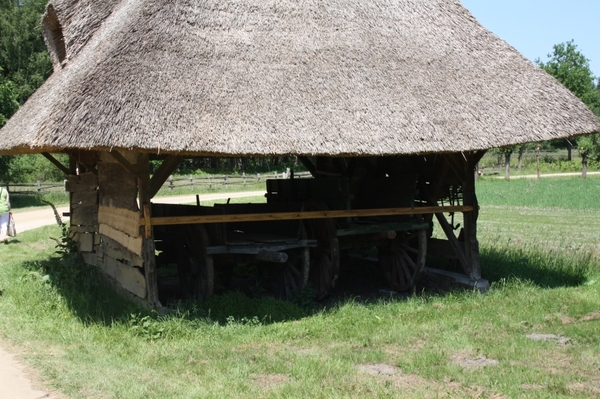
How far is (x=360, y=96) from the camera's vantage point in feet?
28.0

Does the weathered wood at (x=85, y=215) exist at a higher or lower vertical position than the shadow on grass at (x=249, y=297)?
higher

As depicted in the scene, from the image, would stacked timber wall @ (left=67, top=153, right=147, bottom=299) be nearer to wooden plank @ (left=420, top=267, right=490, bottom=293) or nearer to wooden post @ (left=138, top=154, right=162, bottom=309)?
wooden post @ (left=138, top=154, right=162, bottom=309)

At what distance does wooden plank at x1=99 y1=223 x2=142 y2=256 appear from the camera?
7.90 metres

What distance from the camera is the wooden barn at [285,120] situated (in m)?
7.44

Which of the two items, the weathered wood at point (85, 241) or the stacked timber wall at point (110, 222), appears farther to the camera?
the weathered wood at point (85, 241)

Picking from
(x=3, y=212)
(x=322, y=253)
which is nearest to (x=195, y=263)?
(x=322, y=253)

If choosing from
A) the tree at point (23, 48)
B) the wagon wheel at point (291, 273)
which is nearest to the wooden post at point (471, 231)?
the wagon wheel at point (291, 273)

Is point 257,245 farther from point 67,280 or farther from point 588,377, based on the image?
point 588,377

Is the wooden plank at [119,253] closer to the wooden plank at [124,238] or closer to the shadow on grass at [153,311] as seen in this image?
the wooden plank at [124,238]

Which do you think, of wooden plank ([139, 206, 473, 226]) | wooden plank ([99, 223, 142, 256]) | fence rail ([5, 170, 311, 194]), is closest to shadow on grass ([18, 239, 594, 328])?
wooden plank ([99, 223, 142, 256])

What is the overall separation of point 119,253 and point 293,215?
7.96 ft

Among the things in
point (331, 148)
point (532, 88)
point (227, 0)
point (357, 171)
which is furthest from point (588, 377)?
point (227, 0)

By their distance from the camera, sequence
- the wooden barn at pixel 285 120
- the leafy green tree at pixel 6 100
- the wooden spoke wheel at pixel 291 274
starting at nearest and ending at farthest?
the wooden barn at pixel 285 120 → the wooden spoke wheel at pixel 291 274 → the leafy green tree at pixel 6 100

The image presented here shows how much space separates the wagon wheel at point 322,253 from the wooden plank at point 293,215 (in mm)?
331
